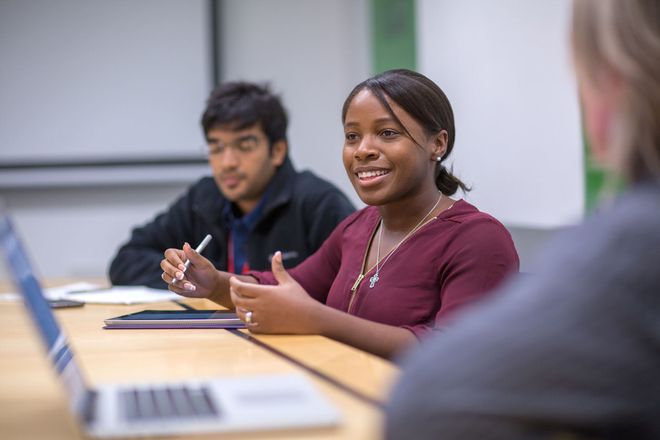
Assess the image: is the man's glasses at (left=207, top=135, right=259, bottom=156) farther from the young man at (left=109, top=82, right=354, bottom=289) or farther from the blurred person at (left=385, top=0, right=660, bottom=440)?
the blurred person at (left=385, top=0, right=660, bottom=440)

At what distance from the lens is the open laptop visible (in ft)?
3.06

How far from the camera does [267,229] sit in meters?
2.79

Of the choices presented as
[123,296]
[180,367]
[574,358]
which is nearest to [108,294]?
[123,296]

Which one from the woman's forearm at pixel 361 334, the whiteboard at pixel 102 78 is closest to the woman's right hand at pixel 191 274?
the woman's forearm at pixel 361 334

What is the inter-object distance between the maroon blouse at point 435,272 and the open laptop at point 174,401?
1.82 feet

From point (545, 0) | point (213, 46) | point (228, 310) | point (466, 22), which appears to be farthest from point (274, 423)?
point (213, 46)

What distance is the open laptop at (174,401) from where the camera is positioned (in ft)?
3.06

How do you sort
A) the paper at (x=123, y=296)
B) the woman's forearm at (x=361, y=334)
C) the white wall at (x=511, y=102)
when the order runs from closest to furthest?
the woman's forearm at (x=361, y=334) < the paper at (x=123, y=296) < the white wall at (x=511, y=102)

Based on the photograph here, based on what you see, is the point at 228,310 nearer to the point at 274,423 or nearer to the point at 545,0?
the point at 274,423

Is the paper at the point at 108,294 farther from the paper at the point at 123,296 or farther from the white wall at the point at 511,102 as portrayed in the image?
the white wall at the point at 511,102

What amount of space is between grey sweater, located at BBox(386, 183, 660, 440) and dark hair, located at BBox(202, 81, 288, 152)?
82.9 inches

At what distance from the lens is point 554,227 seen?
2.81 metres

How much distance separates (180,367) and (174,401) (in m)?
0.30

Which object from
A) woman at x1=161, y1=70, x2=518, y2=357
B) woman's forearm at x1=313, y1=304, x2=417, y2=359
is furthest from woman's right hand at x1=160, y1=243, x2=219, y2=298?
woman's forearm at x1=313, y1=304, x2=417, y2=359
